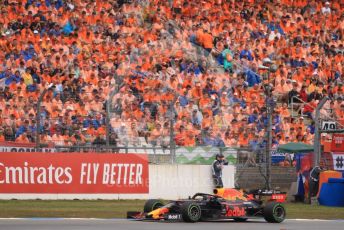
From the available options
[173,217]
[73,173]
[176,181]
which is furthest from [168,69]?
[173,217]

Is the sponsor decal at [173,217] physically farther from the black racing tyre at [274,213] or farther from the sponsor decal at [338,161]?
the sponsor decal at [338,161]

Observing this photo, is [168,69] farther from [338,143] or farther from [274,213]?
[274,213]

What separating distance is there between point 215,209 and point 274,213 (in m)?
1.20

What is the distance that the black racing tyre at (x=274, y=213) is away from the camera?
21484 mm

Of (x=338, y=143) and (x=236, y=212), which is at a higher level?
(x=338, y=143)

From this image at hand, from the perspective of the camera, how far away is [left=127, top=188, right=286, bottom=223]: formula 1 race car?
68.9 feet

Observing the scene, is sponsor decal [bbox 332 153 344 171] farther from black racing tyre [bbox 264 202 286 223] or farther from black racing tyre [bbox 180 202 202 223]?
black racing tyre [bbox 180 202 202 223]

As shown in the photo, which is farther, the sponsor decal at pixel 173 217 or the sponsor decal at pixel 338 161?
the sponsor decal at pixel 338 161

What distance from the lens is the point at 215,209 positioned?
2150cm

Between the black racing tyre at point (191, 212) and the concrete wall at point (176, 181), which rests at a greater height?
the concrete wall at point (176, 181)

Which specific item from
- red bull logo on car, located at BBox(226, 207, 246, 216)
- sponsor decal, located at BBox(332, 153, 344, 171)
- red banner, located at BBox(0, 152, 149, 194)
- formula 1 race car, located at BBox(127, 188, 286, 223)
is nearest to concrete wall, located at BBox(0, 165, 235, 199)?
red banner, located at BBox(0, 152, 149, 194)

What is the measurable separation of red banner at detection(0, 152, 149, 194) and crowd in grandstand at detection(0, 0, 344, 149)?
50cm

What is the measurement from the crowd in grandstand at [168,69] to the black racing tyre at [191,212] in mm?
7274

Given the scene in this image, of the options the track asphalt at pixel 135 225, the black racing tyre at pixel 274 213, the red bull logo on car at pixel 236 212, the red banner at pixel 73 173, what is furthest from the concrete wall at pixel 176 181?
the black racing tyre at pixel 274 213
